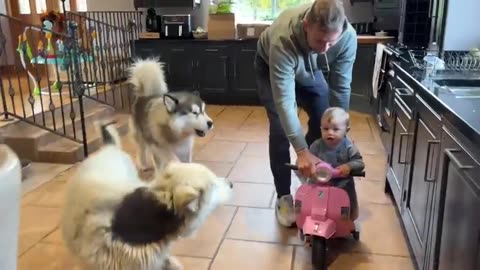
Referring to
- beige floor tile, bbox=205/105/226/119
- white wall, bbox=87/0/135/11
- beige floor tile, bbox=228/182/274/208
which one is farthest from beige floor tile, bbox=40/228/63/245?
white wall, bbox=87/0/135/11

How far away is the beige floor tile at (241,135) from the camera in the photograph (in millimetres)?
4332

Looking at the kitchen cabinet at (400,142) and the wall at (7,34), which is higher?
the wall at (7,34)

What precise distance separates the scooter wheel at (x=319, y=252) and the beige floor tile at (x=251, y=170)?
3.91ft

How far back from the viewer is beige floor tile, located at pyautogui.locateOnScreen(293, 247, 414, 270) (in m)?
2.10

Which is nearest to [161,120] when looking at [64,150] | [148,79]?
[148,79]

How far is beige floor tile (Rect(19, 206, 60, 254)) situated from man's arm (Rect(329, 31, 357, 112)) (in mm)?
1799

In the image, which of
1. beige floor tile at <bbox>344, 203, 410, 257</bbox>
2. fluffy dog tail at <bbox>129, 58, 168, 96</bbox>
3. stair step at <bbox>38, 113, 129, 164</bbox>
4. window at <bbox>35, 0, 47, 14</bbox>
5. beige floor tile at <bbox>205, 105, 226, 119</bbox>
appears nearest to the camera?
beige floor tile at <bbox>344, 203, 410, 257</bbox>

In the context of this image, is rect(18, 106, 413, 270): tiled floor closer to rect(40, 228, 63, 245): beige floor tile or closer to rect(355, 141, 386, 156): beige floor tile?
rect(40, 228, 63, 245): beige floor tile

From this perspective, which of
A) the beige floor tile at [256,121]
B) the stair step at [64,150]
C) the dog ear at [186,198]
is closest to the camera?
the dog ear at [186,198]

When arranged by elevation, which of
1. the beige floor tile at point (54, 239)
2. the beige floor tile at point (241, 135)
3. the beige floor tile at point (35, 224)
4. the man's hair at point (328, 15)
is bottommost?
the beige floor tile at point (54, 239)

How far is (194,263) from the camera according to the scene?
217 cm

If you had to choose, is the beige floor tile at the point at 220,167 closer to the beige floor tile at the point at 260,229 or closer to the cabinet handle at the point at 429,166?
the beige floor tile at the point at 260,229

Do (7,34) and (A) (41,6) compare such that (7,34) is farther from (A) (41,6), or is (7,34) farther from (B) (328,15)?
(B) (328,15)

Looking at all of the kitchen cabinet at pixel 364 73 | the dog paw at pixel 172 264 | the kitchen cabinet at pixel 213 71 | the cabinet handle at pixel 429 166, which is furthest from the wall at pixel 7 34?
the cabinet handle at pixel 429 166
